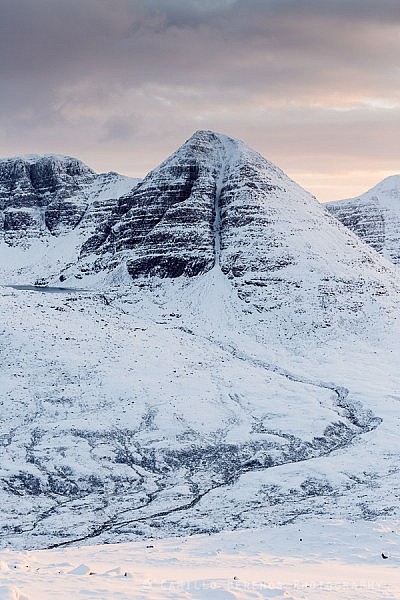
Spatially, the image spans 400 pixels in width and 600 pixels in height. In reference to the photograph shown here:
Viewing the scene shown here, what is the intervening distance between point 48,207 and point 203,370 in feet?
343

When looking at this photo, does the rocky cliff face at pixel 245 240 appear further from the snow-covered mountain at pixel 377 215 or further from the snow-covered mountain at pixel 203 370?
the snow-covered mountain at pixel 377 215

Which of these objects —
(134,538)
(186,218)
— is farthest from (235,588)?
(186,218)

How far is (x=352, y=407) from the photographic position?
165 feet

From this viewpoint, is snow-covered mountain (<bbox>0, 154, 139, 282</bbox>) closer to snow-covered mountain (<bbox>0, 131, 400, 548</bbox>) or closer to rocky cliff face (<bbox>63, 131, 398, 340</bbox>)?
rocky cliff face (<bbox>63, 131, 398, 340</bbox>)

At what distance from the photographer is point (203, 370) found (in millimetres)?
54531

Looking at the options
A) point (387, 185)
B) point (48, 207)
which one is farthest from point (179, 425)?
point (387, 185)

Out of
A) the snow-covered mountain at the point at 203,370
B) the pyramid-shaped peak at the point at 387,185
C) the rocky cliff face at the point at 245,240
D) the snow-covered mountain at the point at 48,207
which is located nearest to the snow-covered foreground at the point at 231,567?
the snow-covered mountain at the point at 203,370

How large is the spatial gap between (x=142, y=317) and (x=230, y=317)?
10.4m

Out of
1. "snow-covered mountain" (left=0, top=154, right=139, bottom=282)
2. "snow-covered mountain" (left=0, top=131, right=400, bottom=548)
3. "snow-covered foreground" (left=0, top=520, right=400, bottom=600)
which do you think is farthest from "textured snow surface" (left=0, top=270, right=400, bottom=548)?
"snow-covered mountain" (left=0, top=154, right=139, bottom=282)

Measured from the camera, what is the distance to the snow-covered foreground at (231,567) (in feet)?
49.7

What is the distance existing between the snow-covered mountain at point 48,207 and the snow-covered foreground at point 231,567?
9345 cm

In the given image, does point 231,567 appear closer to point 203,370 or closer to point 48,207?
point 203,370

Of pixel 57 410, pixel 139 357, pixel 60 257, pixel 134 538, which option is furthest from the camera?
pixel 60 257

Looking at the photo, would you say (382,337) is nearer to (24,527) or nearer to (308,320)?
(308,320)
